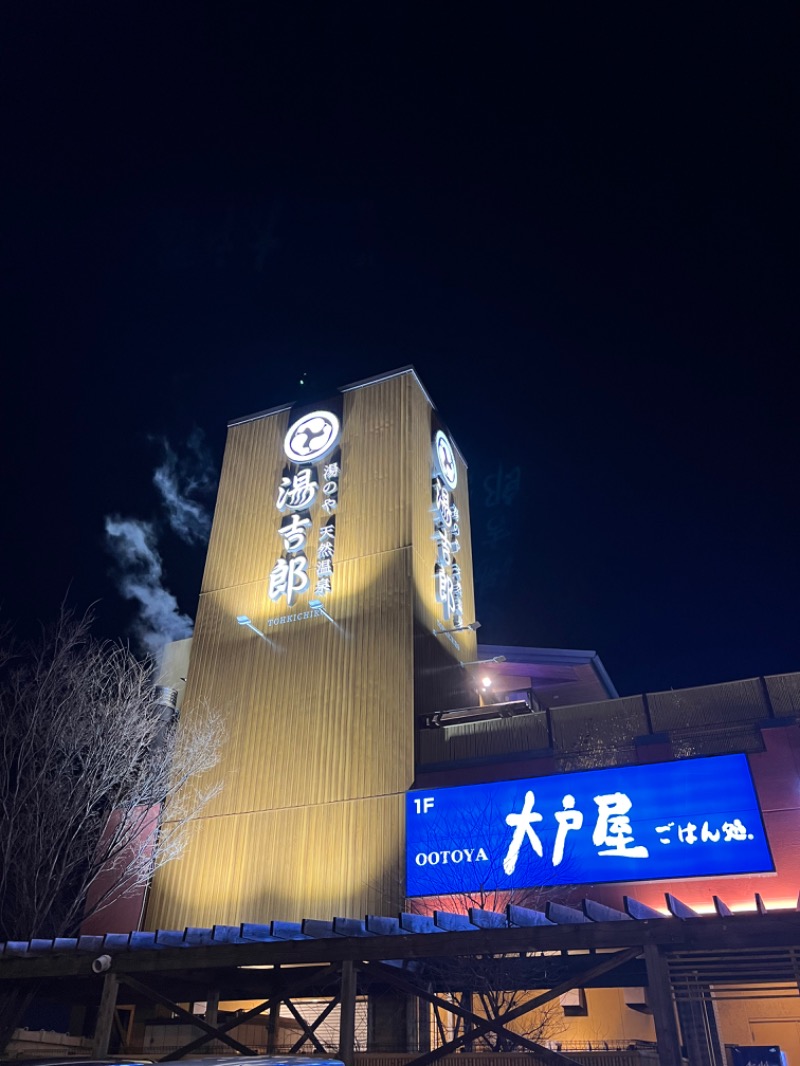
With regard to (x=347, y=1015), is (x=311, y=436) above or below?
above

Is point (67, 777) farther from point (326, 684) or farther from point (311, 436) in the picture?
point (311, 436)

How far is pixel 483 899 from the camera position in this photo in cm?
1345

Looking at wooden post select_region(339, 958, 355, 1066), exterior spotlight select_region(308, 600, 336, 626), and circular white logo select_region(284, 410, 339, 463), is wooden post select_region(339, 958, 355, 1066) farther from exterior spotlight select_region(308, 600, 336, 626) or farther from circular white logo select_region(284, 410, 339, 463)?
circular white logo select_region(284, 410, 339, 463)

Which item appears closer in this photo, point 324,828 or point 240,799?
point 324,828

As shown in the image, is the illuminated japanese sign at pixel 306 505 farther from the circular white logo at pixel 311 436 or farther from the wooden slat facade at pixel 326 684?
the wooden slat facade at pixel 326 684

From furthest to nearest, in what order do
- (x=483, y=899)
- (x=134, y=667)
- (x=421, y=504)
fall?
1. (x=421, y=504)
2. (x=134, y=667)
3. (x=483, y=899)

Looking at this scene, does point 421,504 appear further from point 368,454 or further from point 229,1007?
point 229,1007

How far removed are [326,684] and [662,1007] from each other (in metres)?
11.0

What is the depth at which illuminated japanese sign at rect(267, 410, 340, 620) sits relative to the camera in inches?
746

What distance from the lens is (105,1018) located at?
8.74 metres

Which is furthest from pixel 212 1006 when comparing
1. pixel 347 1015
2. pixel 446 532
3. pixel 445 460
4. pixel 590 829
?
pixel 445 460

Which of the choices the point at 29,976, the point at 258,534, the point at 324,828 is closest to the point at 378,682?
the point at 324,828

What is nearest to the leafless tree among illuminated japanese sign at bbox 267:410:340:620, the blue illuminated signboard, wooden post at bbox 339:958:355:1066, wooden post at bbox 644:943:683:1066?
illuminated japanese sign at bbox 267:410:340:620

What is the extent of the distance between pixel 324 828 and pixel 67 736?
17.6 ft
